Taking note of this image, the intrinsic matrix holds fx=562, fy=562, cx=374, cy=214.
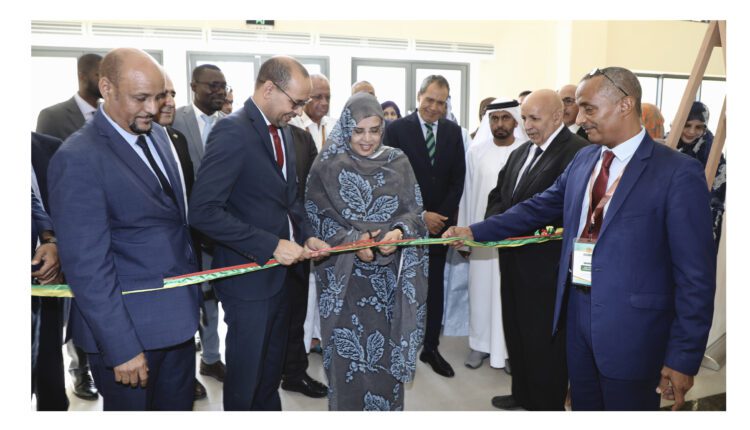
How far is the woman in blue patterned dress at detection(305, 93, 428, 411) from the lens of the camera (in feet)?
9.18

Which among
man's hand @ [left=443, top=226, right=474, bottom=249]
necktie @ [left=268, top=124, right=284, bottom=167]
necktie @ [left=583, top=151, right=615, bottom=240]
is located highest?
necktie @ [left=268, top=124, right=284, bottom=167]

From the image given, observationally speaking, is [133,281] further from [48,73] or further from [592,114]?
[48,73]

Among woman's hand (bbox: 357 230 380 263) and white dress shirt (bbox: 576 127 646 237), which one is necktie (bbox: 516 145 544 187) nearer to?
white dress shirt (bbox: 576 127 646 237)

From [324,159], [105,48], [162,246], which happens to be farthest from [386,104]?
[105,48]

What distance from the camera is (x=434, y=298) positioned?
424 cm

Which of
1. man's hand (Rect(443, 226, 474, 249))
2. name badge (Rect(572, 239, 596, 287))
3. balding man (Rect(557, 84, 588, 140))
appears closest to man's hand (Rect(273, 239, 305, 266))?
man's hand (Rect(443, 226, 474, 249))

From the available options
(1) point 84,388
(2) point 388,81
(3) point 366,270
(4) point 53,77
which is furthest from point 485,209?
(4) point 53,77

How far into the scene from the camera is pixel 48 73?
9.57 meters

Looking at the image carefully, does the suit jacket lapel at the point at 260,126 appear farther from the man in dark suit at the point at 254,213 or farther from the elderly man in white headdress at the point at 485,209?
the elderly man in white headdress at the point at 485,209

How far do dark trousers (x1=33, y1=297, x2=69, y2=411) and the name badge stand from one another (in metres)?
2.41

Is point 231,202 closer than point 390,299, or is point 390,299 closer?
point 231,202

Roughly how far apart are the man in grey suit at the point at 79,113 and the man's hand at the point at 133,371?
6.05ft

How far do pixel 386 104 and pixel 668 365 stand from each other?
15.8 ft

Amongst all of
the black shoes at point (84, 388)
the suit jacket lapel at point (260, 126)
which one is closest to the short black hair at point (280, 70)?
the suit jacket lapel at point (260, 126)
